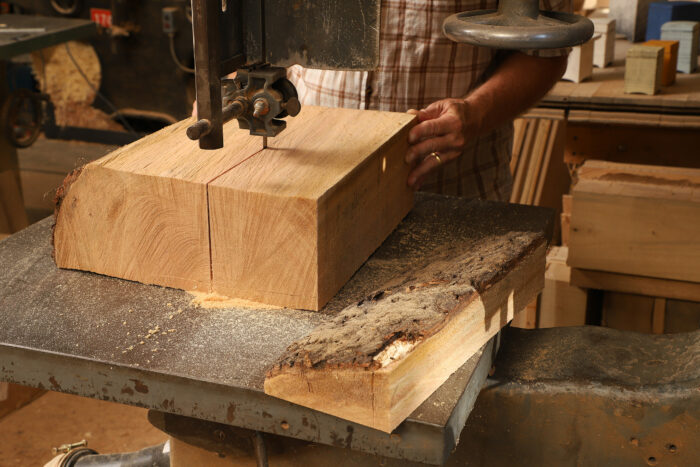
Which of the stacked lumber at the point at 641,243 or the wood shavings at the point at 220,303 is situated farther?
the stacked lumber at the point at 641,243

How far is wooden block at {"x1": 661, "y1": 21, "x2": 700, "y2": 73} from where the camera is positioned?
281cm

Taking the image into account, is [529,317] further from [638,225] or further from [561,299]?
[638,225]

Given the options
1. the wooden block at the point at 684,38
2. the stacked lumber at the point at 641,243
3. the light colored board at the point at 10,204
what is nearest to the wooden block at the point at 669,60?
the wooden block at the point at 684,38

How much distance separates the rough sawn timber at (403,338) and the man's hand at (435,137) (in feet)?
0.89

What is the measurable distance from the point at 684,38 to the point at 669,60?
238 millimetres

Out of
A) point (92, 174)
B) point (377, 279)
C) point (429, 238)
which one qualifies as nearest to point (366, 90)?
point (429, 238)

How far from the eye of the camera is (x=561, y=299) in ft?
7.13

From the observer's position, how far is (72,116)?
180 inches

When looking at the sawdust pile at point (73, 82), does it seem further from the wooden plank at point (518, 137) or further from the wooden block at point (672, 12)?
the wooden block at point (672, 12)

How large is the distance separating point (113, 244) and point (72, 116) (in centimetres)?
360

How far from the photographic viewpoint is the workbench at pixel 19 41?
9.91 feet

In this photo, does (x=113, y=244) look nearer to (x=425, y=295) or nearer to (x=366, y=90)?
(x=425, y=295)

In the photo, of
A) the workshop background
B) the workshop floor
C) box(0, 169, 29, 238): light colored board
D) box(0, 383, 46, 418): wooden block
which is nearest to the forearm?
the workshop background

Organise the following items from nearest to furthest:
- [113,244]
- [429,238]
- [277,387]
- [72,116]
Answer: [277,387] < [113,244] < [429,238] < [72,116]
